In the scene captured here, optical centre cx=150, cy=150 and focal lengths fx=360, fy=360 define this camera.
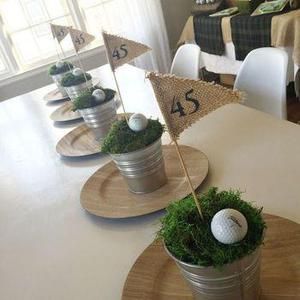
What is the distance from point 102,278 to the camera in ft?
2.20

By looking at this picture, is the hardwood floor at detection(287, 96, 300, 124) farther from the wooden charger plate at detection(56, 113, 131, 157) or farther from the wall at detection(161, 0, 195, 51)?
the wooden charger plate at detection(56, 113, 131, 157)

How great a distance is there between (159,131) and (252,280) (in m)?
0.39

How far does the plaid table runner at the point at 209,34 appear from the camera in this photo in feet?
9.95

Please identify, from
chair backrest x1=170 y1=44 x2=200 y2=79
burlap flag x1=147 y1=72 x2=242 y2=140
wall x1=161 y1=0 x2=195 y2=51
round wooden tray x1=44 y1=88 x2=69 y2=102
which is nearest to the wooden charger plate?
round wooden tray x1=44 y1=88 x2=69 y2=102

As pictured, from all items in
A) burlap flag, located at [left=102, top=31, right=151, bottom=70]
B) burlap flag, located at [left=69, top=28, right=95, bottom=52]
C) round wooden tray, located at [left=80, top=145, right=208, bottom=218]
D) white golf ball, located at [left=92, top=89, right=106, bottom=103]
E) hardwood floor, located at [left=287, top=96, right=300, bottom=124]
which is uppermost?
burlap flag, located at [left=102, top=31, right=151, bottom=70]

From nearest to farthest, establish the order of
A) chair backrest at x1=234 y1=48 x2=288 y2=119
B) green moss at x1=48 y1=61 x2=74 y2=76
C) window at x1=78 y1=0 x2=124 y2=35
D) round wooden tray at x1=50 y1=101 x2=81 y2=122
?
1. chair backrest at x1=234 y1=48 x2=288 y2=119
2. round wooden tray at x1=50 y1=101 x2=81 y2=122
3. green moss at x1=48 y1=61 x2=74 y2=76
4. window at x1=78 y1=0 x2=124 y2=35

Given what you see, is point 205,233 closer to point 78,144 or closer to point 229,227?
point 229,227

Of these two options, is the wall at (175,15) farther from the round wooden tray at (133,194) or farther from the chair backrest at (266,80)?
the round wooden tray at (133,194)

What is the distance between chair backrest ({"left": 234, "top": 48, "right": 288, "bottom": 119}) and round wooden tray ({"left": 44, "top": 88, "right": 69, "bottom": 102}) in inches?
33.9

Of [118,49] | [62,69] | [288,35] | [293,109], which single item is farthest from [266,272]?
[293,109]

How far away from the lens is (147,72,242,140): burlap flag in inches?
21.2

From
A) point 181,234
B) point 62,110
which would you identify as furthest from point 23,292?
point 62,110

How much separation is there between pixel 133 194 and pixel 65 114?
2.63 ft

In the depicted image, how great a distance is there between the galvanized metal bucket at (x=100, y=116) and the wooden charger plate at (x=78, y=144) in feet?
0.16
